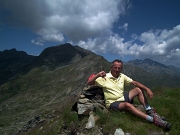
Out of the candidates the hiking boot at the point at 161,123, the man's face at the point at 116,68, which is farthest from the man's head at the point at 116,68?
the hiking boot at the point at 161,123

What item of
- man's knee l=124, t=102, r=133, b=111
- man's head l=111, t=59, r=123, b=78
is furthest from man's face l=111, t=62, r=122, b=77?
man's knee l=124, t=102, r=133, b=111

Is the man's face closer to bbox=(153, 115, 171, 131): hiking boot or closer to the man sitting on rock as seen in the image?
the man sitting on rock

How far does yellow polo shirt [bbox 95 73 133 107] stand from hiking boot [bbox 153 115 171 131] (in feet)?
7.44

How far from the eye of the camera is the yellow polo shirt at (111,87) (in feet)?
36.0

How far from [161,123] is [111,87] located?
352 cm

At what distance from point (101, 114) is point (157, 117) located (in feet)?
10.6

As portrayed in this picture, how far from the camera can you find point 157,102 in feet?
45.7

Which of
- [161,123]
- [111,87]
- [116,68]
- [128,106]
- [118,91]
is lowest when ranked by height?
[161,123]

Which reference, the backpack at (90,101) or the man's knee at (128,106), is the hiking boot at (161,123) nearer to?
the man's knee at (128,106)

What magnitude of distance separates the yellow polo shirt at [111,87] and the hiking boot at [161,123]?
2267mm

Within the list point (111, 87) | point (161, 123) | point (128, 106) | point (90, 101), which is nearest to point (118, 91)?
point (111, 87)

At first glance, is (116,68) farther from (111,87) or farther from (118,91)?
(118,91)

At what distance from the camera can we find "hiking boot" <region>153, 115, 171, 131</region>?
30.3ft

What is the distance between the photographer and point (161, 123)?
940cm
